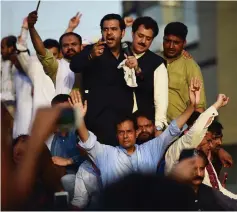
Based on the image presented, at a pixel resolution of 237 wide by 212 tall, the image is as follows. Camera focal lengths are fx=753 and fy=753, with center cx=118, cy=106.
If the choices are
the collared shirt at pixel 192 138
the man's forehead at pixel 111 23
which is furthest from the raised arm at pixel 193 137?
the man's forehead at pixel 111 23

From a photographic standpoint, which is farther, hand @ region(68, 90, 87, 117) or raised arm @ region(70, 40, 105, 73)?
raised arm @ region(70, 40, 105, 73)

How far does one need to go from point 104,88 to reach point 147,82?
0.76 feet

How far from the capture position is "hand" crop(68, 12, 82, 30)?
4.06m

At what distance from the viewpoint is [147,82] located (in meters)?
3.68

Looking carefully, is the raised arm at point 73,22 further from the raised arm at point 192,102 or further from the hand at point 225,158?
the hand at point 225,158

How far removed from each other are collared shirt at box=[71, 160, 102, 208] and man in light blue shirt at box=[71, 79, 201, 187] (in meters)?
0.06

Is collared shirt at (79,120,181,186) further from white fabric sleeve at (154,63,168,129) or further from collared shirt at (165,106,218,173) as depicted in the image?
white fabric sleeve at (154,63,168,129)

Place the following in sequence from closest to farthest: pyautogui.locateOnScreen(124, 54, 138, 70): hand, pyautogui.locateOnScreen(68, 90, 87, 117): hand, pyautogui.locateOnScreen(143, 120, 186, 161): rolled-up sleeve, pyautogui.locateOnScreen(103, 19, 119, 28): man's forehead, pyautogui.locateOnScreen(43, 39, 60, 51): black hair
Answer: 1. pyautogui.locateOnScreen(68, 90, 87, 117): hand
2. pyautogui.locateOnScreen(143, 120, 186, 161): rolled-up sleeve
3. pyautogui.locateOnScreen(124, 54, 138, 70): hand
4. pyautogui.locateOnScreen(103, 19, 119, 28): man's forehead
5. pyautogui.locateOnScreen(43, 39, 60, 51): black hair

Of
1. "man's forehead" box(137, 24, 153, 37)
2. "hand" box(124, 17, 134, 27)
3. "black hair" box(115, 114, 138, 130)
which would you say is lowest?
"black hair" box(115, 114, 138, 130)

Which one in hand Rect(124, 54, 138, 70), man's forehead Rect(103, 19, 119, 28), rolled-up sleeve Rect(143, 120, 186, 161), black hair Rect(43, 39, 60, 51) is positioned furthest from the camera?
black hair Rect(43, 39, 60, 51)

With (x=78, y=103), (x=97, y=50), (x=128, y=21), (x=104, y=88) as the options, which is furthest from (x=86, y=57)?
(x=128, y=21)

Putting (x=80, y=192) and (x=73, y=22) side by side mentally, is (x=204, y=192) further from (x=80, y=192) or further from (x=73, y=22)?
(x=73, y=22)

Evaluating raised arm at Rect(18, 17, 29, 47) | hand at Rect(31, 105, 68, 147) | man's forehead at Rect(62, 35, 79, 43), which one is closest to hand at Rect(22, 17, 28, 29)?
raised arm at Rect(18, 17, 29, 47)

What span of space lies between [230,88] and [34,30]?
139 centimetres
